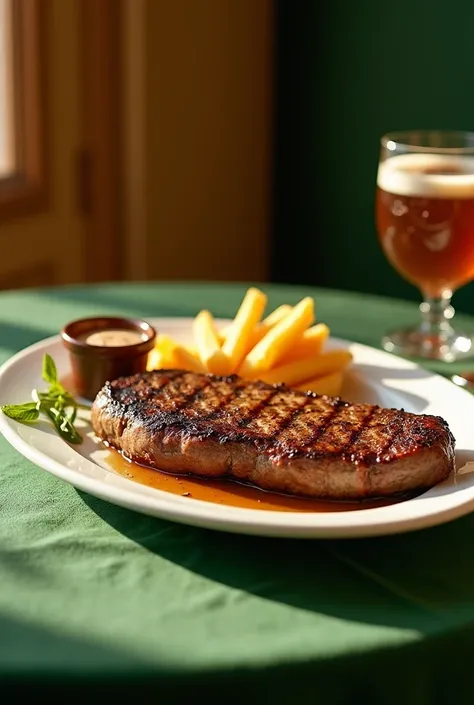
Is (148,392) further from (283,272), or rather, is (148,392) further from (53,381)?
(283,272)

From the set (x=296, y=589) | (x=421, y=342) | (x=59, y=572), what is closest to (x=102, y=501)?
(x=59, y=572)

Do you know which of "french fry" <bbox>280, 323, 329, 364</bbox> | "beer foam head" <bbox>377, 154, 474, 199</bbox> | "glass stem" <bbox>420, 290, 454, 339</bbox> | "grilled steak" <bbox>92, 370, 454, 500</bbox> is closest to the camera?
"grilled steak" <bbox>92, 370, 454, 500</bbox>

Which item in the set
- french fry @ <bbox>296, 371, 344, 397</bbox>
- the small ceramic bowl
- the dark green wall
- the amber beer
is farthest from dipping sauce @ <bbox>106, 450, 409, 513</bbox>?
the dark green wall

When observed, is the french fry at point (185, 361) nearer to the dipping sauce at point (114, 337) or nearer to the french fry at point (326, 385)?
the dipping sauce at point (114, 337)

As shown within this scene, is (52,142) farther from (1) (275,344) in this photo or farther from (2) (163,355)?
(1) (275,344)

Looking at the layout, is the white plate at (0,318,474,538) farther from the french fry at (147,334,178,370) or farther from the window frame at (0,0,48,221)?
the window frame at (0,0,48,221)

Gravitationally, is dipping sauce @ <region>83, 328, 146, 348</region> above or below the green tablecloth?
above

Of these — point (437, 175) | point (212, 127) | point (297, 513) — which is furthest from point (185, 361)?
point (212, 127)
